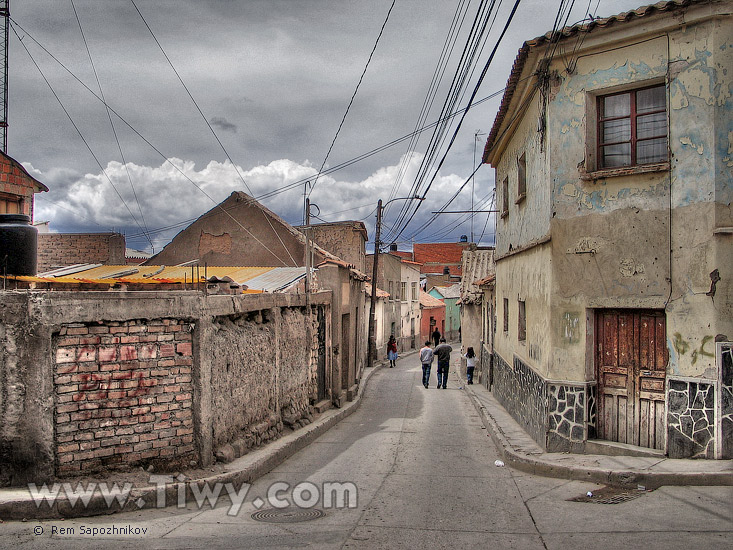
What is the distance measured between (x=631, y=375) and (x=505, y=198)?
718 centimetres

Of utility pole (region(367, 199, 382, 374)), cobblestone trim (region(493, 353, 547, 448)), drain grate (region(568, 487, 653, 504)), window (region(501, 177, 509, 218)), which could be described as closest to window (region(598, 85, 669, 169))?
cobblestone trim (region(493, 353, 547, 448))

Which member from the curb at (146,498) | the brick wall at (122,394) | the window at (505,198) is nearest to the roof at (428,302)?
the window at (505,198)

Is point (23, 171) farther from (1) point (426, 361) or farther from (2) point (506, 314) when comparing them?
(1) point (426, 361)

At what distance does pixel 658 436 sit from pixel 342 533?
4986 mm

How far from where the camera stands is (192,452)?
25.1 feet

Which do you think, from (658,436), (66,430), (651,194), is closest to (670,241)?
(651,194)

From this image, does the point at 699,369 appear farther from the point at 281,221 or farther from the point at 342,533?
the point at 281,221

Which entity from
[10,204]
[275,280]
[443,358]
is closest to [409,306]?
[443,358]

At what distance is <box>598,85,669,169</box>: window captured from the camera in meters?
8.66

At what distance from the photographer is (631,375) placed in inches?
347

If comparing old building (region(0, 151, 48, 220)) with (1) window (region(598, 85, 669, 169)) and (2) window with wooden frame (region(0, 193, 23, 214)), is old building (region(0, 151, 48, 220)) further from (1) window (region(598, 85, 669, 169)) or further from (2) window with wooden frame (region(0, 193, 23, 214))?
(1) window (region(598, 85, 669, 169))

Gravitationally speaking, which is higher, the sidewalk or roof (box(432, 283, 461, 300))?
roof (box(432, 283, 461, 300))

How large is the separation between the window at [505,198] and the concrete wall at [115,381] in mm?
8110

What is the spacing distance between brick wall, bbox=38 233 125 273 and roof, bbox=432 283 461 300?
42871 mm
